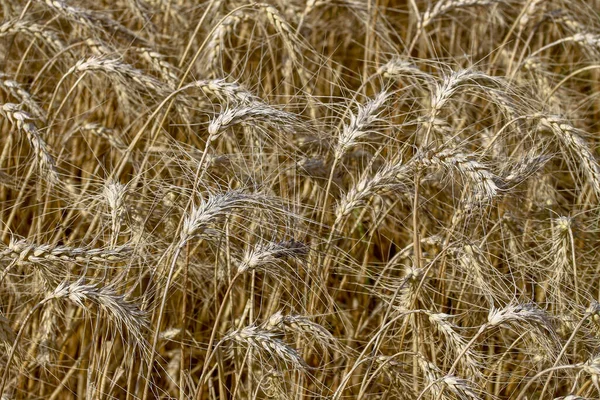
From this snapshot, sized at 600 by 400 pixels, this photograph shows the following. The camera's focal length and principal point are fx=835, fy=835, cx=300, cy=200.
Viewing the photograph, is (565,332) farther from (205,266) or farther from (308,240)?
(205,266)

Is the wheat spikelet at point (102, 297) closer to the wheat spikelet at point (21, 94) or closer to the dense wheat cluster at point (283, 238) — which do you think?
the dense wheat cluster at point (283, 238)

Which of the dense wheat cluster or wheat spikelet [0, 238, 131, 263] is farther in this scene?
the dense wheat cluster

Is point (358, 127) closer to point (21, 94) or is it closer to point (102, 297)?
point (102, 297)

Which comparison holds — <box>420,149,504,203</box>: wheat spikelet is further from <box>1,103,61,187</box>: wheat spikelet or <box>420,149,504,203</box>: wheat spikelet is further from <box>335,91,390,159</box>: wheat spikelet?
<box>1,103,61,187</box>: wheat spikelet

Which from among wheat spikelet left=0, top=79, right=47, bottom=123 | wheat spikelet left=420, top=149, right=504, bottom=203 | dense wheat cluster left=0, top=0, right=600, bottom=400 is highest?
wheat spikelet left=420, top=149, right=504, bottom=203

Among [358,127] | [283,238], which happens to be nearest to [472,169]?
[358,127]

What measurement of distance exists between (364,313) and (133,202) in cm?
78

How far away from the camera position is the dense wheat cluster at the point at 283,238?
80.7 inches

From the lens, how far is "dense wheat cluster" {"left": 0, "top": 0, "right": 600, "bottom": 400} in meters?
2.05

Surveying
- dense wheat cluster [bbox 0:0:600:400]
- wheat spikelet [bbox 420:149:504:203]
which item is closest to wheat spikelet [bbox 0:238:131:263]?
dense wheat cluster [bbox 0:0:600:400]

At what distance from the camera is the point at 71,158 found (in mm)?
2895

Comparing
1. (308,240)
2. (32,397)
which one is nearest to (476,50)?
(308,240)

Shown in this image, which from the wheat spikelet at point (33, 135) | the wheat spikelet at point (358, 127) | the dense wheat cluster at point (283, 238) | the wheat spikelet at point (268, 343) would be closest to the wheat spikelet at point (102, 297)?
the dense wheat cluster at point (283, 238)

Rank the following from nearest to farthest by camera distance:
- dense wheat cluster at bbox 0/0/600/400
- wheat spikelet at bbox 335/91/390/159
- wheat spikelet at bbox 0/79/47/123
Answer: dense wheat cluster at bbox 0/0/600/400 → wheat spikelet at bbox 335/91/390/159 → wheat spikelet at bbox 0/79/47/123
